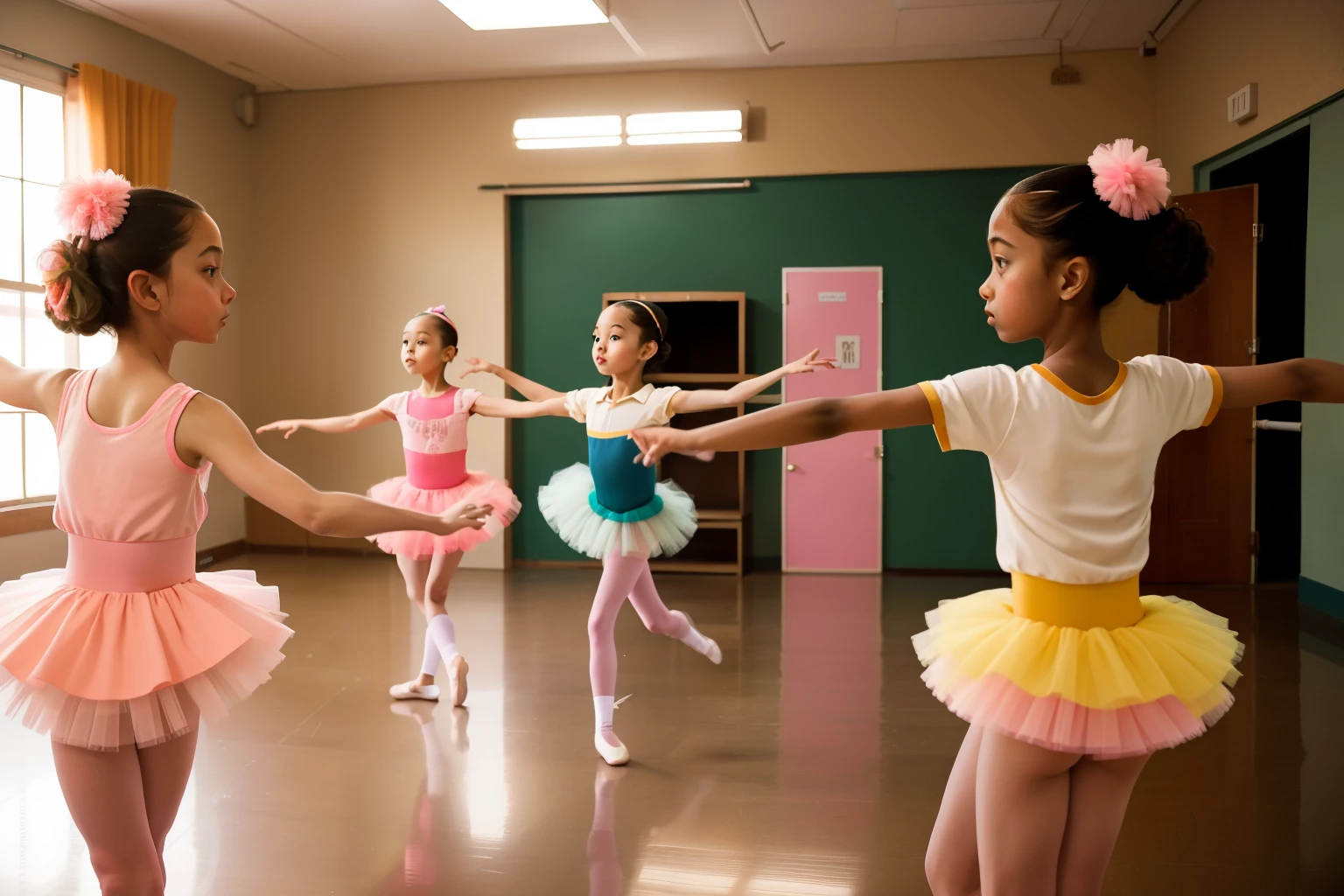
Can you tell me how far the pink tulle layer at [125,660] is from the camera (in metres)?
1.53

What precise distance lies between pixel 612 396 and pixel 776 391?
360 centimetres

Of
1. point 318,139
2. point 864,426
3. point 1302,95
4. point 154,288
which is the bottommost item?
point 864,426

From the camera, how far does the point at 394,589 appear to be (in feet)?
19.5

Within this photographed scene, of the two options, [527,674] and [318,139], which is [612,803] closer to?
[527,674]

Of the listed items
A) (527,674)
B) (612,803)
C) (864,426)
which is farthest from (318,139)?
(864,426)

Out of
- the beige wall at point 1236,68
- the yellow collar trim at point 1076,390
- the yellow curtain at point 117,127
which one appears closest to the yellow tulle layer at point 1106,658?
the yellow collar trim at point 1076,390

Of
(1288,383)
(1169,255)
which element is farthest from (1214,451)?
(1169,255)

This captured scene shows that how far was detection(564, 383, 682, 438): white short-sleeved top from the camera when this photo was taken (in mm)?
3250

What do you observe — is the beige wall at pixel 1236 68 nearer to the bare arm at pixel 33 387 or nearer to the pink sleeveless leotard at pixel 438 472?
the pink sleeveless leotard at pixel 438 472

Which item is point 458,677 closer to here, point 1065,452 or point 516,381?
point 516,381

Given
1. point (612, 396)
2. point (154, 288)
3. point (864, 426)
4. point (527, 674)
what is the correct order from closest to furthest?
point (864, 426)
point (154, 288)
point (612, 396)
point (527, 674)

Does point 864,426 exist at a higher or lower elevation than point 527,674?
higher

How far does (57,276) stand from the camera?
1.62m

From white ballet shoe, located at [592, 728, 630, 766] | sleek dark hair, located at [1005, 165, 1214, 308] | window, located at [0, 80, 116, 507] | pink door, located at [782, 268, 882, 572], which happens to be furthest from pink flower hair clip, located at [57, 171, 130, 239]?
pink door, located at [782, 268, 882, 572]
